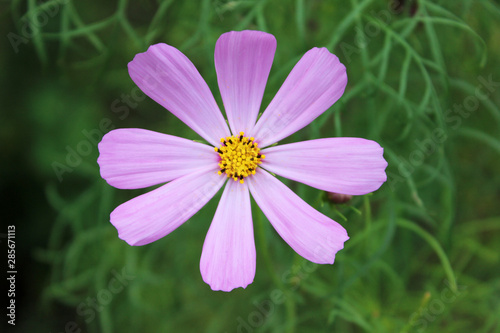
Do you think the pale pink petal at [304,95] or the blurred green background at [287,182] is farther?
the blurred green background at [287,182]

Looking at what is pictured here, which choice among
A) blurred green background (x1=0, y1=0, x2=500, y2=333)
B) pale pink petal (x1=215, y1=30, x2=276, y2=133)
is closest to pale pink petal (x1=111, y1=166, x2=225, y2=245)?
pale pink petal (x1=215, y1=30, x2=276, y2=133)

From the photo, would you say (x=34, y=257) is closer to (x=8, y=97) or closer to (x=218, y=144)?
(x=8, y=97)

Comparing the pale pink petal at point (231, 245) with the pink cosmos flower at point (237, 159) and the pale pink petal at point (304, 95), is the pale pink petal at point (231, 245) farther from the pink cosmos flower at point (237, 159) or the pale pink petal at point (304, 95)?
the pale pink petal at point (304, 95)

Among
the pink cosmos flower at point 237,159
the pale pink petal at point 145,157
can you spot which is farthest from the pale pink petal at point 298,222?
the pale pink petal at point 145,157

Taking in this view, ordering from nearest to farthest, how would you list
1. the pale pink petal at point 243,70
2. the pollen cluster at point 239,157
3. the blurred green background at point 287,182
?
1. the pale pink petal at point 243,70
2. the pollen cluster at point 239,157
3. the blurred green background at point 287,182

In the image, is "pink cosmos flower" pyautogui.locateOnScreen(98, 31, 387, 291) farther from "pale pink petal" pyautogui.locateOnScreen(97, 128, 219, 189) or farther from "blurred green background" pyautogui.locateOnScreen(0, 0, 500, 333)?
"blurred green background" pyautogui.locateOnScreen(0, 0, 500, 333)
